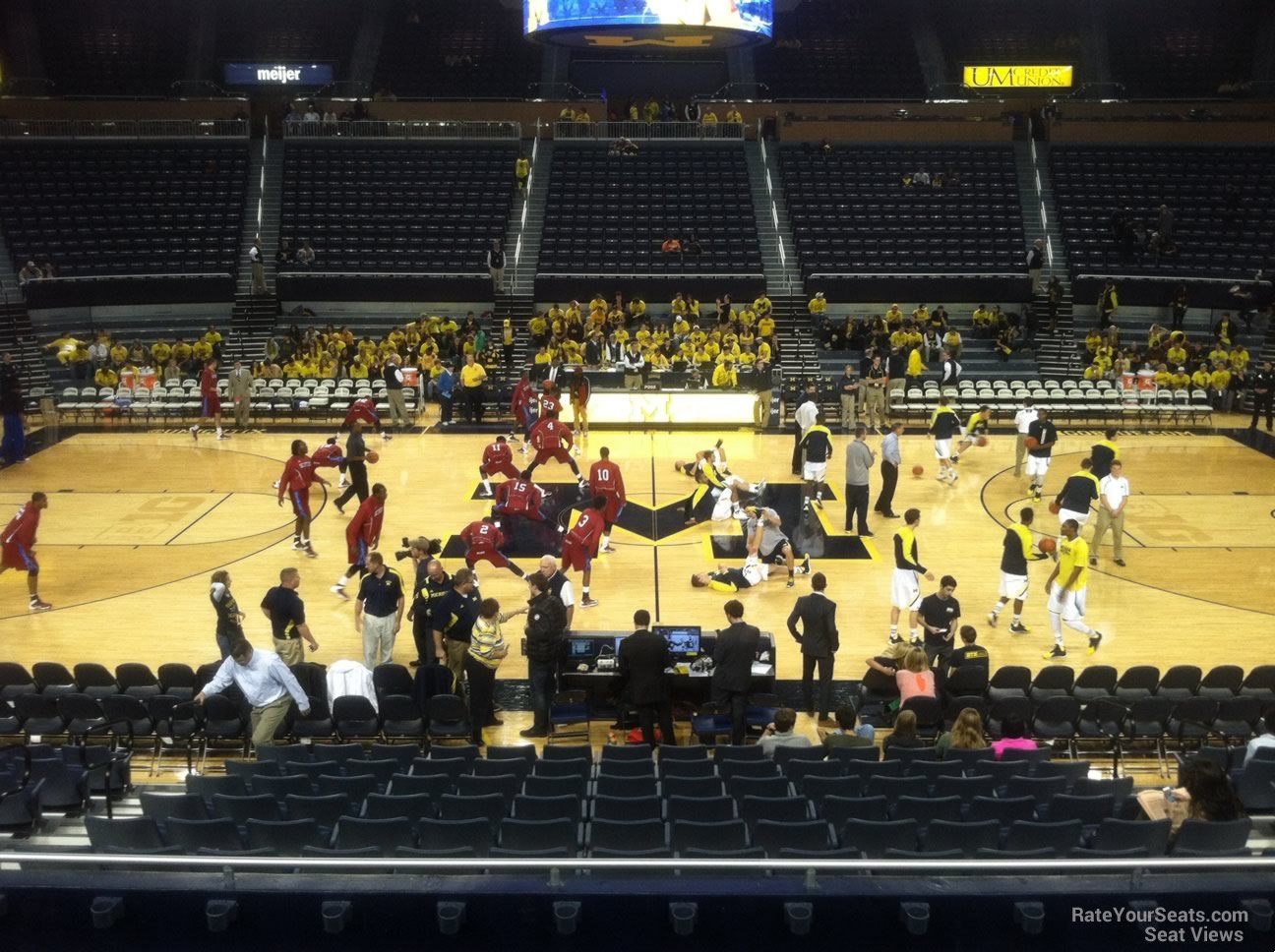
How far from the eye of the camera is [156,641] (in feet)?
50.0

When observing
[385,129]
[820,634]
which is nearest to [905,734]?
[820,634]

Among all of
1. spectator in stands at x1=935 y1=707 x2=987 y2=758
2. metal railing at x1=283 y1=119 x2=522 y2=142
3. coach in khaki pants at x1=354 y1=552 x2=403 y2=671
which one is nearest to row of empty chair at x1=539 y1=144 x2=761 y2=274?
metal railing at x1=283 y1=119 x2=522 y2=142

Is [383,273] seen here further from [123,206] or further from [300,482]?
[300,482]

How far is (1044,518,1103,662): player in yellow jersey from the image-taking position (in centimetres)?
1427

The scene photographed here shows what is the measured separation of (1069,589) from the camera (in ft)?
47.7

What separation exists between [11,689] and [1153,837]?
1038 cm

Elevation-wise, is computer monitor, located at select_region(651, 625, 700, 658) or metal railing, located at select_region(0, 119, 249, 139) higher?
metal railing, located at select_region(0, 119, 249, 139)

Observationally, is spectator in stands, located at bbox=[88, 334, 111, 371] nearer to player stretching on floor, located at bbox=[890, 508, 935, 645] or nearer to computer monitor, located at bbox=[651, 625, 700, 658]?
computer monitor, located at bbox=[651, 625, 700, 658]

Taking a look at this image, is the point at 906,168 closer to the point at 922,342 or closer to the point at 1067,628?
the point at 922,342

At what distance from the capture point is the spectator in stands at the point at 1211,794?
7.70 m

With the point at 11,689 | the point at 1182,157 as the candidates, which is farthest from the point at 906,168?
the point at 11,689

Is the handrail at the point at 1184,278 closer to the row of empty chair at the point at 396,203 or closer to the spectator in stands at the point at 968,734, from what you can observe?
the row of empty chair at the point at 396,203

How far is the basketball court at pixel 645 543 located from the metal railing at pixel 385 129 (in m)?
15.6

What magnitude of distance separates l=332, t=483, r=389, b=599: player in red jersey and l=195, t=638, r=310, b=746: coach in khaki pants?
13.7ft
